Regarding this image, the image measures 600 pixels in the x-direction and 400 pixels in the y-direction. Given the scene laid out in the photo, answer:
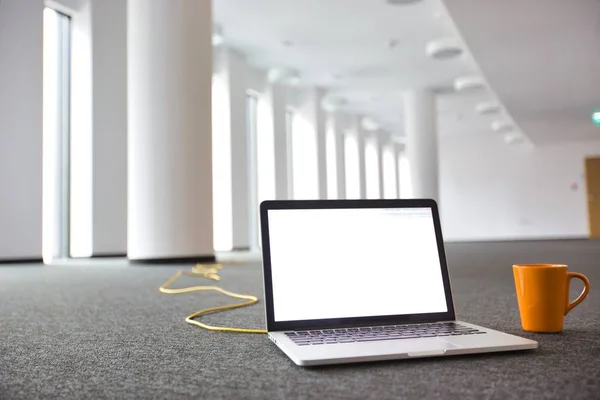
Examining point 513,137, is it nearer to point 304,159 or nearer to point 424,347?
point 304,159

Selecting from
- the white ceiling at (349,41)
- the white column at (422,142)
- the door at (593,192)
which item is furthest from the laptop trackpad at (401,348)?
the door at (593,192)

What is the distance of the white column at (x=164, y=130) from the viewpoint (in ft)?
16.0

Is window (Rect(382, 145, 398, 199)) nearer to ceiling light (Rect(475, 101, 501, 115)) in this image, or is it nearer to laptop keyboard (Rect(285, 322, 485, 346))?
ceiling light (Rect(475, 101, 501, 115))

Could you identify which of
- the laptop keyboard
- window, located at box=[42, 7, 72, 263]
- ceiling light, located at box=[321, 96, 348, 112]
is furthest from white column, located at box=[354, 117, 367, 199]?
the laptop keyboard

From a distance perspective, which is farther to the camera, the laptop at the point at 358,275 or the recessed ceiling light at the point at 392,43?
the recessed ceiling light at the point at 392,43

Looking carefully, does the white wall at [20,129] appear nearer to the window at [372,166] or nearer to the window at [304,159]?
the window at [304,159]

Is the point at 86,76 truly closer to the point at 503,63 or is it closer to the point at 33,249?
the point at 33,249

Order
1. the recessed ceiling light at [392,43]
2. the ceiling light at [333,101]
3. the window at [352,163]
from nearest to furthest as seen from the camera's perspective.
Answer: the recessed ceiling light at [392,43]
the ceiling light at [333,101]
the window at [352,163]

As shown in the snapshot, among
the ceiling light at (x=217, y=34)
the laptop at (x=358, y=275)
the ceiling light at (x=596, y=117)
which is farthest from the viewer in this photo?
the ceiling light at (x=596, y=117)

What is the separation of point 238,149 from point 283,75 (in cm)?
174

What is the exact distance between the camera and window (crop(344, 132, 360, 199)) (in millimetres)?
15133

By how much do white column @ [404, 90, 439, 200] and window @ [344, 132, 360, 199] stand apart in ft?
10.4

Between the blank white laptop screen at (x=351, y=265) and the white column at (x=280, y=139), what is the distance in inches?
379

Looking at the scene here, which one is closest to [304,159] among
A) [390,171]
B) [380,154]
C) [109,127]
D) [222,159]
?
[222,159]
